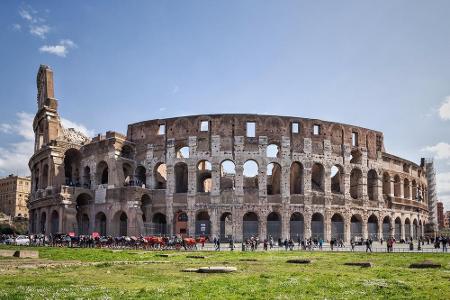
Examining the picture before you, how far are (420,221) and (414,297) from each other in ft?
175

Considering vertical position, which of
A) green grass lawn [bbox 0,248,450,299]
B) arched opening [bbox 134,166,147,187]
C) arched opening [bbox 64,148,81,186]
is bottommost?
green grass lawn [bbox 0,248,450,299]

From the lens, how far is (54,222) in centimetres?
5125

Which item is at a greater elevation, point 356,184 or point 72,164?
point 72,164

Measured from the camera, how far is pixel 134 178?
49875 millimetres

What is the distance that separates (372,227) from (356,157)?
7.63m

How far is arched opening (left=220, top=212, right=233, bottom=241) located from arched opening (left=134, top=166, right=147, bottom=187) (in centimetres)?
894

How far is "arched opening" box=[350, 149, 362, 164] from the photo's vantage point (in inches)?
2061

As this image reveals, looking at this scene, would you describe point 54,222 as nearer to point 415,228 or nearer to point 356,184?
point 356,184

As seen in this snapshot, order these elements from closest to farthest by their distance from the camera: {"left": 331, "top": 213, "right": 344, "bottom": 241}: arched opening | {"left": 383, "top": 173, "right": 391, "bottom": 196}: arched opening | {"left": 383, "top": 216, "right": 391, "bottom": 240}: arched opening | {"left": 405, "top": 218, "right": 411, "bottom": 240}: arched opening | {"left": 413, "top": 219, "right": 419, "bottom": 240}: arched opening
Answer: {"left": 331, "top": 213, "right": 344, "bottom": 241}: arched opening, {"left": 383, "top": 216, "right": 391, "bottom": 240}: arched opening, {"left": 383, "top": 173, "right": 391, "bottom": 196}: arched opening, {"left": 405, "top": 218, "right": 411, "bottom": 240}: arched opening, {"left": 413, "top": 219, "right": 419, "bottom": 240}: arched opening

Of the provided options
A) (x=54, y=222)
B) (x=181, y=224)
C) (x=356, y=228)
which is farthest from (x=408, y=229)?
(x=54, y=222)

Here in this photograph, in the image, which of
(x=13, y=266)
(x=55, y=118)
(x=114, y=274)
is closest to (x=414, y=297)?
(x=114, y=274)

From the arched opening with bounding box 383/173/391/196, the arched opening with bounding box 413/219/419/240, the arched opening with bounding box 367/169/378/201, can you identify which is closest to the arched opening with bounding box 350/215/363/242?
the arched opening with bounding box 367/169/378/201

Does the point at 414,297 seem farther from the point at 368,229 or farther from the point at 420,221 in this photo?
the point at 420,221

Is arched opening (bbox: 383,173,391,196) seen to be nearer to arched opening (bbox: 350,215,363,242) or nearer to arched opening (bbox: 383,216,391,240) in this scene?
arched opening (bbox: 383,216,391,240)
